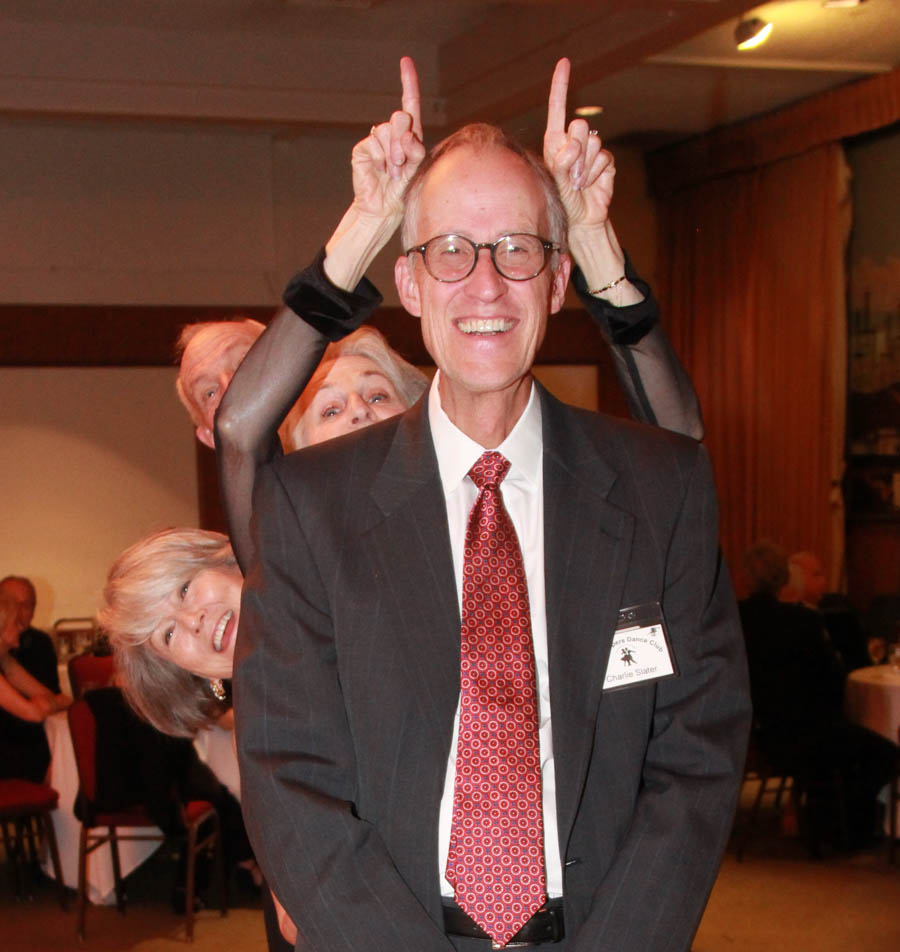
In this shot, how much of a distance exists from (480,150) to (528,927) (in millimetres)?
976

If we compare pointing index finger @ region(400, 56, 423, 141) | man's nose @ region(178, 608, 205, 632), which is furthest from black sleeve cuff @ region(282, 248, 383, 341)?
man's nose @ region(178, 608, 205, 632)

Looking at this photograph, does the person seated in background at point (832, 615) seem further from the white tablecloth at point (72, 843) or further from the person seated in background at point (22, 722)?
the person seated in background at point (22, 722)

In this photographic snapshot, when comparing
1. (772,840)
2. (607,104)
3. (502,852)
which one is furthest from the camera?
(607,104)

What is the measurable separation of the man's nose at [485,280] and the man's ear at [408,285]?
0.35 feet

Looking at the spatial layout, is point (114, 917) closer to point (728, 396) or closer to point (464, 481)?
point (464, 481)

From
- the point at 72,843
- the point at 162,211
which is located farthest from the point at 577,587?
the point at 162,211

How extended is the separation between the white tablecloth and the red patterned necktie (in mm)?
4727

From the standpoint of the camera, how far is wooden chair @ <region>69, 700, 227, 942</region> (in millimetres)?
5266

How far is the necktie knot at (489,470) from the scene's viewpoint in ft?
5.32

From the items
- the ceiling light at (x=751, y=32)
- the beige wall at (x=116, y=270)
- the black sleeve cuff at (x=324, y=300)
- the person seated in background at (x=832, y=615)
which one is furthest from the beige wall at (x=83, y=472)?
the black sleeve cuff at (x=324, y=300)

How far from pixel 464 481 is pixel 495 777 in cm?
39

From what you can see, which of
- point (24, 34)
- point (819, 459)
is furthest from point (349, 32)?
point (819, 459)

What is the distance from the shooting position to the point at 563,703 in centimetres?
153

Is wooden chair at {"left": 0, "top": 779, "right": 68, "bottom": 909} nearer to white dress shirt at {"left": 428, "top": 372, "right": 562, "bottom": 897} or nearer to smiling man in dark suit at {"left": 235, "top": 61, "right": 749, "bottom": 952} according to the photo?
smiling man in dark suit at {"left": 235, "top": 61, "right": 749, "bottom": 952}
